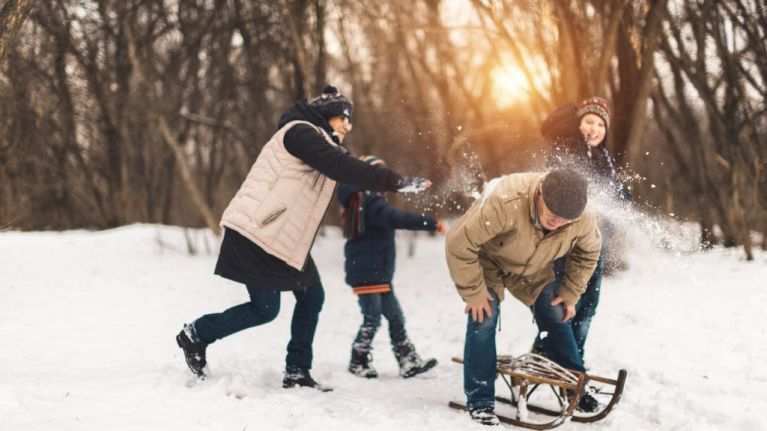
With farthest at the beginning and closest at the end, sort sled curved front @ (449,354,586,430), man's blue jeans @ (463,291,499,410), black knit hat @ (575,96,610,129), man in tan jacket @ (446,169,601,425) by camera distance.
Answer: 1. black knit hat @ (575,96,610,129)
2. man's blue jeans @ (463,291,499,410)
3. sled curved front @ (449,354,586,430)
4. man in tan jacket @ (446,169,601,425)

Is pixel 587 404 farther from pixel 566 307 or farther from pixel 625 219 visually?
pixel 625 219

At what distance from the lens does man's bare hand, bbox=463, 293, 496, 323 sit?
11.3 feet

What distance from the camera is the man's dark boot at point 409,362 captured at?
A: 4746 millimetres

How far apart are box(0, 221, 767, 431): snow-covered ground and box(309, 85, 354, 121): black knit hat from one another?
1.75 m

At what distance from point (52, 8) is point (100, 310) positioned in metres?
6.17

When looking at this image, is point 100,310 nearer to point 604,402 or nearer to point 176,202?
point 604,402

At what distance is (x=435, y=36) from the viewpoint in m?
13.7

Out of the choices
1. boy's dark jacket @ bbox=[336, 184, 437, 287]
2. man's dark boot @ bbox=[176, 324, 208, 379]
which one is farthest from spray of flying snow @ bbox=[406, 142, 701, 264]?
man's dark boot @ bbox=[176, 324, 208, 379]

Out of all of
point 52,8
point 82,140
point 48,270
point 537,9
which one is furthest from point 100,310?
point 82,140

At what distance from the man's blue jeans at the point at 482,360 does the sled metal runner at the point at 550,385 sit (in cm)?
10

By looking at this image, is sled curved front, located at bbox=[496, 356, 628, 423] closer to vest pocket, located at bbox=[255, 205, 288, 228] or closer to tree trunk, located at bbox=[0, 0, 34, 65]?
vest pocket, located at bbox=[255, 205, 288, 228]

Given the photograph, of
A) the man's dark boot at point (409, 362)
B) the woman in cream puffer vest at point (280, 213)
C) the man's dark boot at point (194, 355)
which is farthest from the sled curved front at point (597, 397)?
the man's dark boot at point (194, 355)

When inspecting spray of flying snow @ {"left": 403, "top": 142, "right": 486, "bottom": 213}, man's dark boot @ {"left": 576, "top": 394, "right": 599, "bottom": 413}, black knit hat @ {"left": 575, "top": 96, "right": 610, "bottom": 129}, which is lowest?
man's dark boot @ {"left": 576, "top": 394, "right": 599, "bottom": 413}

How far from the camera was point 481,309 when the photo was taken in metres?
3.45
